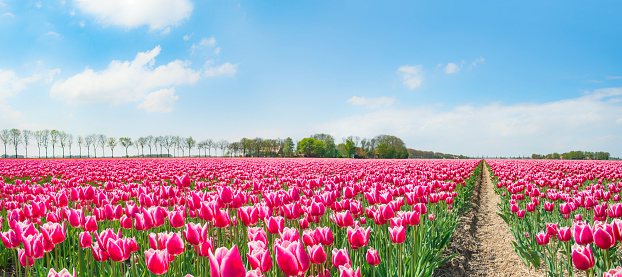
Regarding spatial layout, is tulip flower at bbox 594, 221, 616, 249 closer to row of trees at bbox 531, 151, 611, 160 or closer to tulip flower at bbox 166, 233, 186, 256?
tulip flower at bbox 166, 233, 186, 256

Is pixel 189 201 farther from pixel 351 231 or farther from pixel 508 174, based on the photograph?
pixel 508 174

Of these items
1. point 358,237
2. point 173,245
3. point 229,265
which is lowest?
point 358,237

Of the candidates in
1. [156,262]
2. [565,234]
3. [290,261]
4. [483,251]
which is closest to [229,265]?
[290,261]

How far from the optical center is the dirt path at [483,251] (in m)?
5.07

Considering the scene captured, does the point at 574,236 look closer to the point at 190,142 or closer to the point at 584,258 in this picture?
the point at 584,258

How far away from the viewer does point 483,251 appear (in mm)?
6234

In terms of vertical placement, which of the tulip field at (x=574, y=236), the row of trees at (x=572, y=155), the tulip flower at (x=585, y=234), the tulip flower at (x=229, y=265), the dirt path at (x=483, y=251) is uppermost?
the tulip flower at (x=229, y=265)

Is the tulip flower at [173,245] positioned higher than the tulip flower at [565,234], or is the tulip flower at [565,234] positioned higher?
the tulip flower at [173,245]

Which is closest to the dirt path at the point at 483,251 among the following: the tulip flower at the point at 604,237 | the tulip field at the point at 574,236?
the tulip field at the point at 574,236

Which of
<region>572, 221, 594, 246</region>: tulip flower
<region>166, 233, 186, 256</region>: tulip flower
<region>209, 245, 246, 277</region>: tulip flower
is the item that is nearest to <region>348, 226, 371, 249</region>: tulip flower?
<region>166, 233, 186, 256</region>: tulip flower

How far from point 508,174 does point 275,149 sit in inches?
4158

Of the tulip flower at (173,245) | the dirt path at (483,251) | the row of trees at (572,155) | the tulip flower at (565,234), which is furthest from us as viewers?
the row of trees at (572,155)

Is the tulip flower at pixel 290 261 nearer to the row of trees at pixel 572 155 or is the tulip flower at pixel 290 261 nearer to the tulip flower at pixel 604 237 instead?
the tulip flower at pixel 604 237

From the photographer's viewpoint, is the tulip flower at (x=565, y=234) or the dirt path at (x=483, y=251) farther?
the dirt path at (x=483, y=251)
